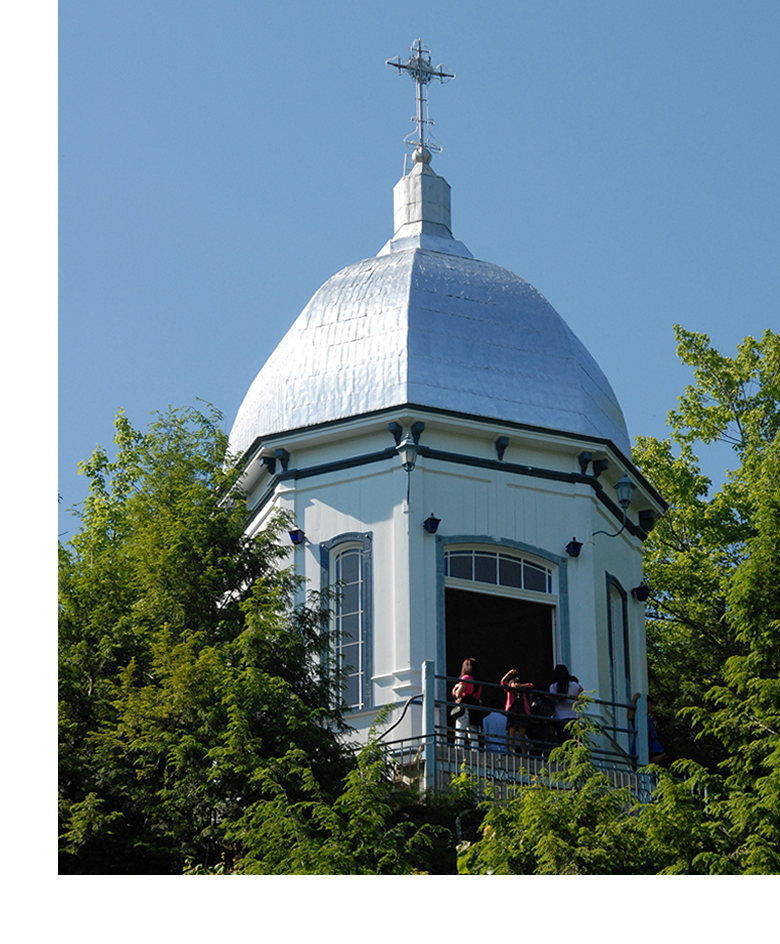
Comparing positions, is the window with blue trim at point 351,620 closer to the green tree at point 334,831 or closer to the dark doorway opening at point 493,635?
the dark doorway opening at point 493,635

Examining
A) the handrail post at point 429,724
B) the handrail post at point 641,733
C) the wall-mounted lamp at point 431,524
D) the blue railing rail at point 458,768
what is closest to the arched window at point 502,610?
the wall-mounted lamp at point 431,524

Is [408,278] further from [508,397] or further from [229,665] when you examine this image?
[229,665]

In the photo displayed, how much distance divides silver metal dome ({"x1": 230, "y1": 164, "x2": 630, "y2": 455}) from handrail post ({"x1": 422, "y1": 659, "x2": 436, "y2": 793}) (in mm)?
3778

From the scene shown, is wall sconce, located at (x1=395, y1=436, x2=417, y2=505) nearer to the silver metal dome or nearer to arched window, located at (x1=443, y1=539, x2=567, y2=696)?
the silver metal dome

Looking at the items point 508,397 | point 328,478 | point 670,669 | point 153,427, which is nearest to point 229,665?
point 328,478

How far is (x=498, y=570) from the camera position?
2198cm

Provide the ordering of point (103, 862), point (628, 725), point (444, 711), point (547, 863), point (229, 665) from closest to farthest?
point (547, 863) → point (103, 862) → point (229, 665) → point (444, 711) → point (628, 725)

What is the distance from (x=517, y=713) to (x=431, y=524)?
2.66 metres

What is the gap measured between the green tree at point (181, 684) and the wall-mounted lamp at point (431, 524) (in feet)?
5.80

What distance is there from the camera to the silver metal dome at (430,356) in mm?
22531

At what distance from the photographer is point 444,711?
807 inches

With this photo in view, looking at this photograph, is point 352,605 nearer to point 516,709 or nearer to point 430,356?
point 516,709

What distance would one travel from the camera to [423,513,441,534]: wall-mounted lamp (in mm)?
21469

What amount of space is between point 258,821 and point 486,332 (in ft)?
29.8
